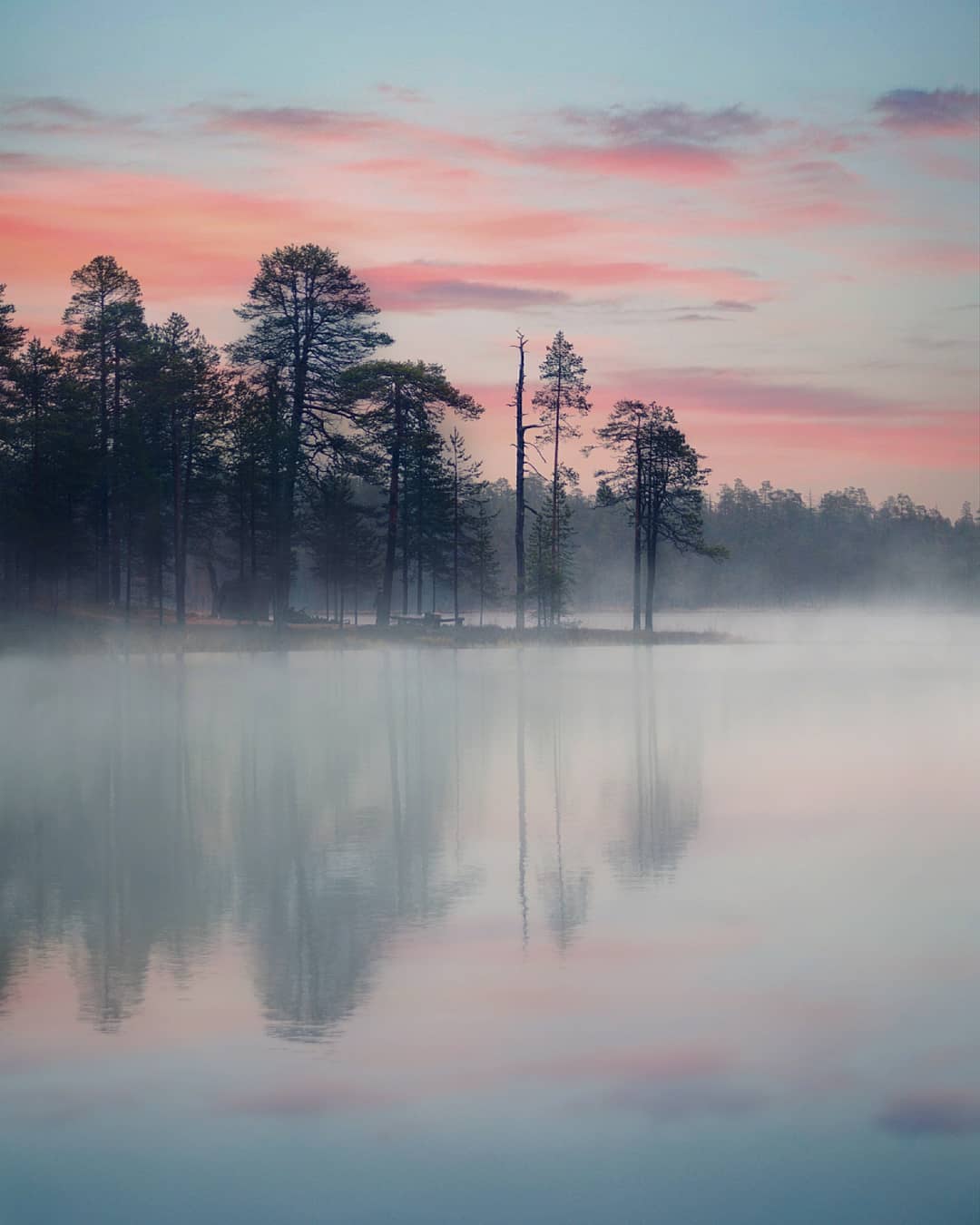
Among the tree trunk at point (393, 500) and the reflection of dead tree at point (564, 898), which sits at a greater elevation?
the tree trunk at point (393, 500)

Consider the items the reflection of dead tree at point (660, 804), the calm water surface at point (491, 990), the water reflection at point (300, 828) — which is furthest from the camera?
the reflection of dead tree at point (660, 804)

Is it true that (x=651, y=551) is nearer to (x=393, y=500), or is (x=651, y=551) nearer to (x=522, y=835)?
(x=393, y=500)

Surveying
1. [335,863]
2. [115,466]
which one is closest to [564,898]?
[335,863]

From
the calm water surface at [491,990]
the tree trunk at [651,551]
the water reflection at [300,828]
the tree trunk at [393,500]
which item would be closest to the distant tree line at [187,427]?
the tree trunk at [393,500]

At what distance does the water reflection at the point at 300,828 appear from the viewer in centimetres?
1055

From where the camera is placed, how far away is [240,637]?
6431 centimetres

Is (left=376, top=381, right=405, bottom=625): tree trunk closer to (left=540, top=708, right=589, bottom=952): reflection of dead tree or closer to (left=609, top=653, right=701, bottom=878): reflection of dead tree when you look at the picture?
(left=609, top=653, right=701, bottom=878): reflection of dead tree

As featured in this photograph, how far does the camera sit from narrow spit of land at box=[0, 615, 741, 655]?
58.8 m

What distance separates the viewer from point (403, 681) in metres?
45.2

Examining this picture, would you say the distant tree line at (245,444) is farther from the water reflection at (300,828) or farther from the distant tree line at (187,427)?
the water reflection at (300,828)

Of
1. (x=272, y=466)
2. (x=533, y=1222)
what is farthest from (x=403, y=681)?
(x=533, y=1222)

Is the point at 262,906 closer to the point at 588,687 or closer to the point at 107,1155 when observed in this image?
the point at 107,1155

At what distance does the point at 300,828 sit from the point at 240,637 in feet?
161

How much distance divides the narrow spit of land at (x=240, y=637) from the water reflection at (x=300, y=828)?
25609 mm
